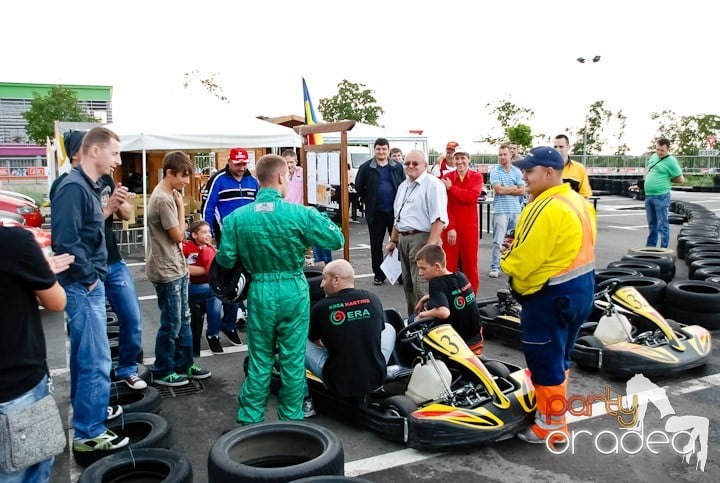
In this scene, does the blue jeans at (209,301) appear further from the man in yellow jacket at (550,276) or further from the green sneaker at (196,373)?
the man in yellow jacket at (550,276)

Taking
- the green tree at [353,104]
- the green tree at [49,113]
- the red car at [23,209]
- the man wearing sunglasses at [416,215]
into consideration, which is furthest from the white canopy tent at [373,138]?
the green tree at [49,113]

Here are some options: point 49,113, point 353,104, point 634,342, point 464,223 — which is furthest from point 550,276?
point 49,113

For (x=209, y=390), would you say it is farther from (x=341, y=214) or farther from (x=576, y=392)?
(x=341, y=214)

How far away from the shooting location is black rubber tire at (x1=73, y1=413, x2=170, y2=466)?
12.1 feet

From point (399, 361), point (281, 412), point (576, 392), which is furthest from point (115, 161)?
point (576, 392)

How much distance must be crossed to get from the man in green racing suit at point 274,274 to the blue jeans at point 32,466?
1544 millimetres

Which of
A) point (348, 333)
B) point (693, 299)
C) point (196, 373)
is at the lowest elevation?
point (196, 373)

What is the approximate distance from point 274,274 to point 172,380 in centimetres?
182

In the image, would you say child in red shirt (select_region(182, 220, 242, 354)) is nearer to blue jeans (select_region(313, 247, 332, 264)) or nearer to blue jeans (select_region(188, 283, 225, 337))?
blue jeans (select_region(188, 283, 225, 337))

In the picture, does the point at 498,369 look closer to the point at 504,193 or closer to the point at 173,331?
the point at 173,331

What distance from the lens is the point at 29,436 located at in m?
2.30

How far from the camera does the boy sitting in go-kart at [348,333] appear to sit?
3967mm

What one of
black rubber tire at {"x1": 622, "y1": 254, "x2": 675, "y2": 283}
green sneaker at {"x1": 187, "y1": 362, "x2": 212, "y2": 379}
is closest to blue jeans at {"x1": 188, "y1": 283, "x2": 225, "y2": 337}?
green sneaker at {"x1": 187, "y1": 362, "x2": 212, "y2": 379}

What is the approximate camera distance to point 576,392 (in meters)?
4.79
